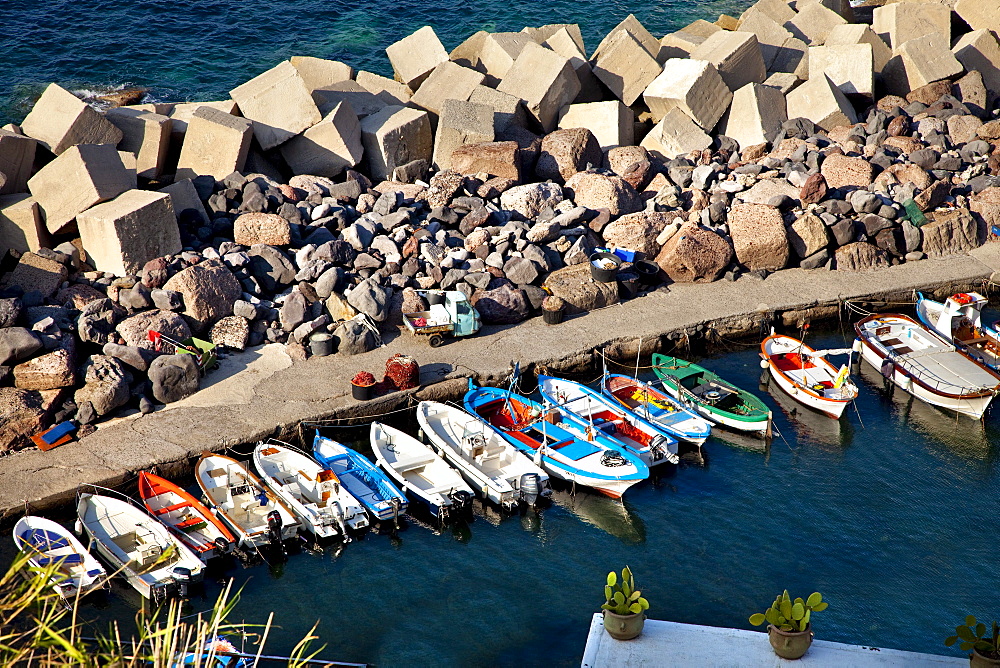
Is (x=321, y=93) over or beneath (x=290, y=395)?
over

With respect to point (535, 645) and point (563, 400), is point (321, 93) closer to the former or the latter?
point (563, 400)

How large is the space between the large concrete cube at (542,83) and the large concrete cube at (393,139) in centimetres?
331

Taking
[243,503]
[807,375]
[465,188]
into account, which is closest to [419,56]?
[465,188]

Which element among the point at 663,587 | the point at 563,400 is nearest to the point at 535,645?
the point at 663,587

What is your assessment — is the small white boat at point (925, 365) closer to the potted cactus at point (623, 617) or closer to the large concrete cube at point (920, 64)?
the potted cactus at point (623, 617)

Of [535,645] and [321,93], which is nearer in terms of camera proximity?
[535,645]

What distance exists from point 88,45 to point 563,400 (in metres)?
29.4

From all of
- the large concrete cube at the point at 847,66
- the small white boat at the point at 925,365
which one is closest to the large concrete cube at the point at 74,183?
the small white boat at the point at 925,365

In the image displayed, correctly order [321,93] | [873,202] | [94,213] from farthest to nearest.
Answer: [321,93], [873,202], [94,213]

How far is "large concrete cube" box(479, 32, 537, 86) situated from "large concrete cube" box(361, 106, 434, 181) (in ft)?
14.4

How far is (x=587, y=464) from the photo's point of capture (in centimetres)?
1628

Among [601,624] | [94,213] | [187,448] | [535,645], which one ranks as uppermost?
[94,213]

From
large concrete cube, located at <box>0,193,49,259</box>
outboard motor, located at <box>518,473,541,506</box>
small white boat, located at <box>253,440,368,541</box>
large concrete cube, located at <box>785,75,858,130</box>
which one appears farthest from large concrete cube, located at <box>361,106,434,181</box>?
outboard motor, located at <box>518,473,541,506</box>

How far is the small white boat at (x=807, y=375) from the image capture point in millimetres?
18453
